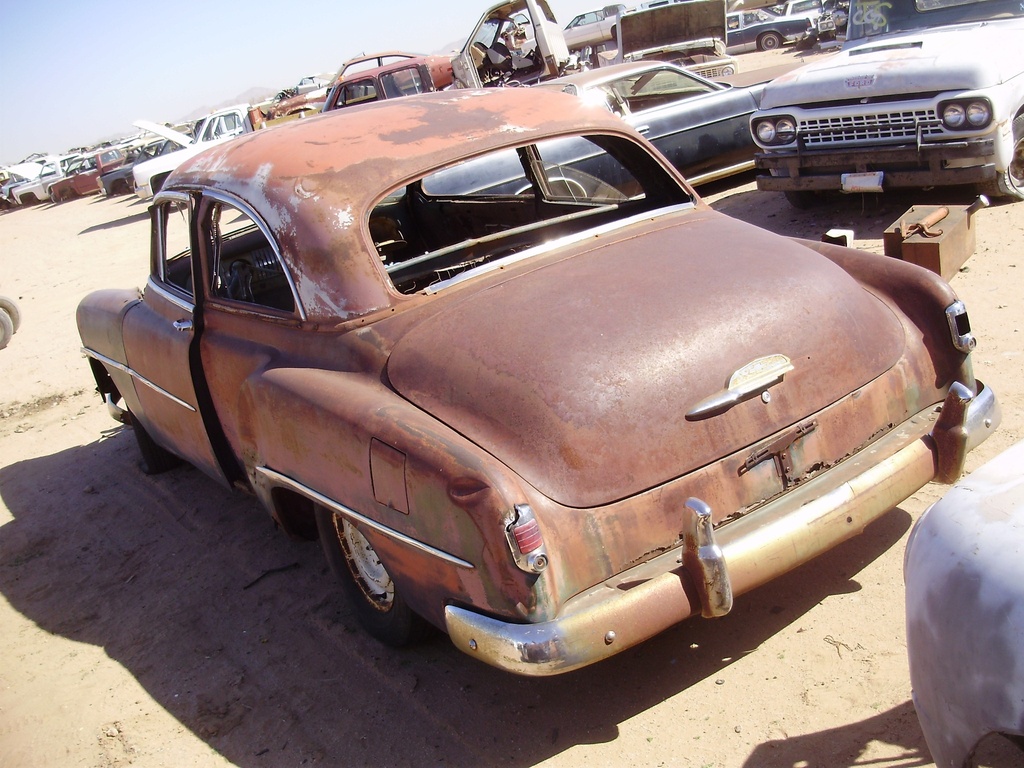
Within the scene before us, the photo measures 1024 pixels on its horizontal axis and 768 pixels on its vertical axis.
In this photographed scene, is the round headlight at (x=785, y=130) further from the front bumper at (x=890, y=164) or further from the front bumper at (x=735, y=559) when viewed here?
the front bumper at (x=735, y=559)

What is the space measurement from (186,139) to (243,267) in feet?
61.9

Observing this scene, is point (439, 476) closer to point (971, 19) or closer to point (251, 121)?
point (971, 19)

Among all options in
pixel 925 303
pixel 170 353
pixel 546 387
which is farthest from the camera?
pixel 170 353

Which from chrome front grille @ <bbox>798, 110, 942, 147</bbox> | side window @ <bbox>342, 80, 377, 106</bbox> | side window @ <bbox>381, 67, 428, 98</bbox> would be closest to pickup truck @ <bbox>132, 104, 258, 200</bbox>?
side window @ <bbox>342, 80, 377, 106</bbox>

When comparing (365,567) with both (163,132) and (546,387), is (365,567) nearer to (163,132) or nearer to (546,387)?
(546,387)

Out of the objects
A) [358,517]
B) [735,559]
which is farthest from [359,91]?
[735,559]

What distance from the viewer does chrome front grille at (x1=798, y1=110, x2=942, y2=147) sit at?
642 centimetres

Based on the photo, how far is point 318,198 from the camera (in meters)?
3.39

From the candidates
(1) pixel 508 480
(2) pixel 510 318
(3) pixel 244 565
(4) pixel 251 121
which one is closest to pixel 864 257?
(2) pixel 510 318

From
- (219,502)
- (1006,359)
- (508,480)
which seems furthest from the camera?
(219,502)

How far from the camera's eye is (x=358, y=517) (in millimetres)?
2939

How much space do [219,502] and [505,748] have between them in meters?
2.69

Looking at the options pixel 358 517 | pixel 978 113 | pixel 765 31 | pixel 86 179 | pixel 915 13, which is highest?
Answer: pixel 915 13

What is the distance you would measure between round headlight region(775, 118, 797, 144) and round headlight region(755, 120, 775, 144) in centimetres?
3
